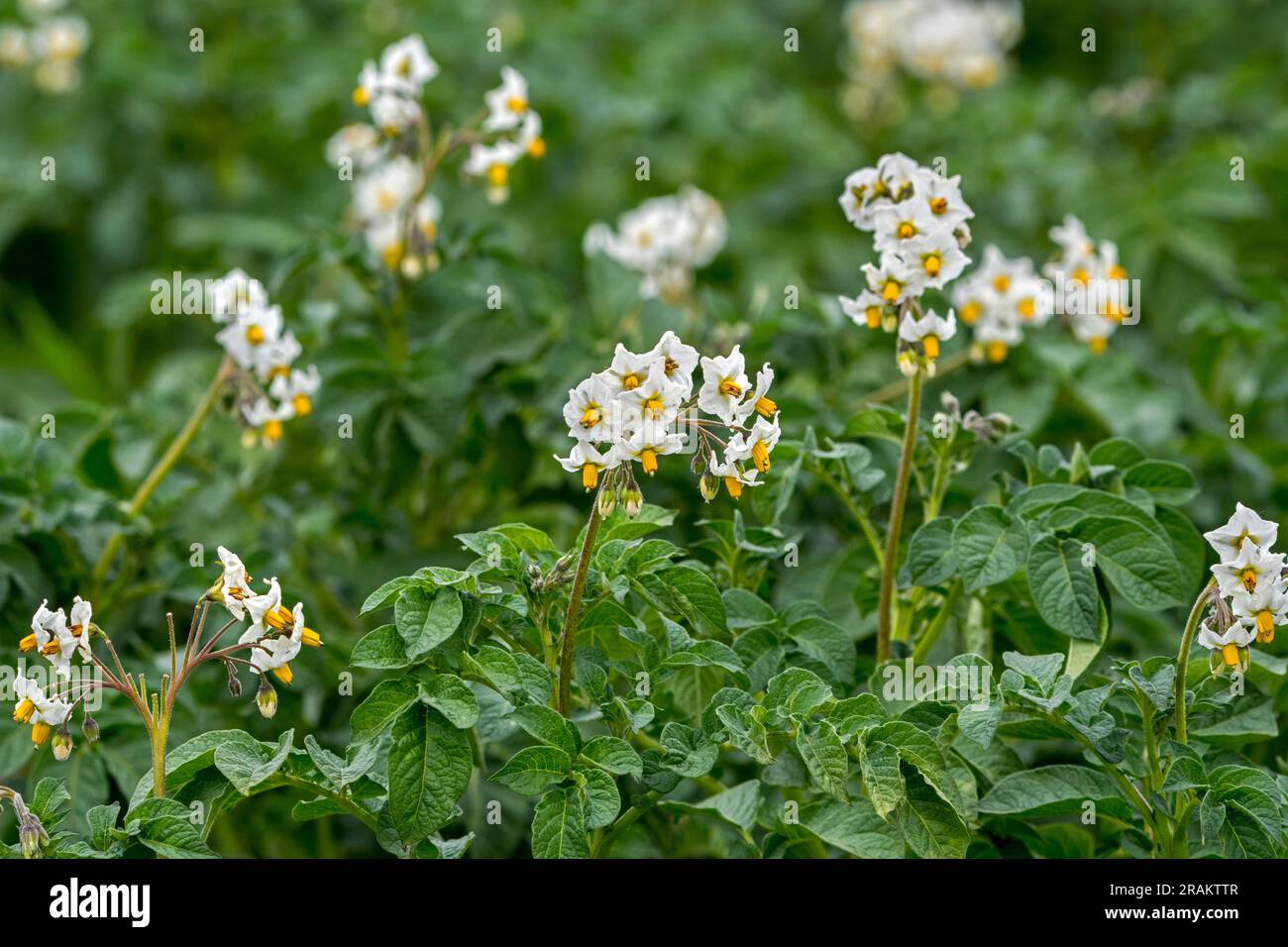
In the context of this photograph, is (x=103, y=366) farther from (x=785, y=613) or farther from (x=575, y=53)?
(x=785, y=613)

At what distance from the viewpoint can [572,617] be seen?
67.4 inches

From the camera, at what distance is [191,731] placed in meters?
2.19

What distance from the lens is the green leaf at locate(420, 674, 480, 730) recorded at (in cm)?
163

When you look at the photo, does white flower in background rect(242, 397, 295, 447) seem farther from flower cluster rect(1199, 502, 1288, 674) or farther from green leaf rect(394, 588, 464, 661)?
flower cluster rect(1199, 502, 1288, 674)

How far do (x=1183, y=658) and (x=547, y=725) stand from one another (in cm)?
73

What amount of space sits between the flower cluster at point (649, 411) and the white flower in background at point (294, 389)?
774 millimetres

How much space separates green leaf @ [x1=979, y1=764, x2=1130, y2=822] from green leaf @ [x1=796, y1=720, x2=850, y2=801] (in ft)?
A: 0.70

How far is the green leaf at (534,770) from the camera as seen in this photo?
65.8 inches

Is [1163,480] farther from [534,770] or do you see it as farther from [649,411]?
[534,770]

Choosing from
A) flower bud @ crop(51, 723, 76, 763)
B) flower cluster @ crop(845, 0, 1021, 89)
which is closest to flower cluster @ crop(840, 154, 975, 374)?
flower bud @ crop(51, 723, 76, 763)

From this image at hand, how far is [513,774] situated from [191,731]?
723mm
